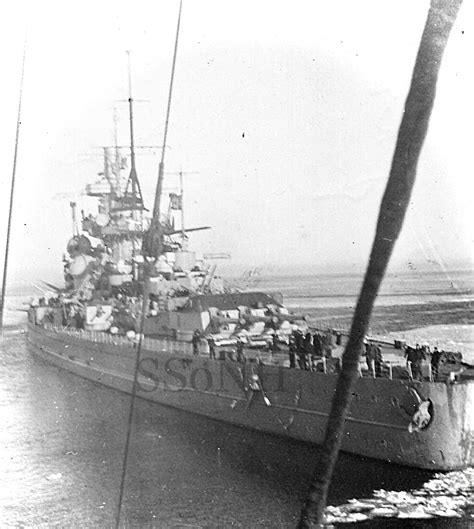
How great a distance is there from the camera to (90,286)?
187cm

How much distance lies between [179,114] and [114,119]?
0.19m

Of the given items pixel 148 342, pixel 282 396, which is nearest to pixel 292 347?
pixel 282 396

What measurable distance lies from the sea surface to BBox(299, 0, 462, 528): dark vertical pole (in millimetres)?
37

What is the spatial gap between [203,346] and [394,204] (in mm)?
673

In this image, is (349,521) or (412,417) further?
(412,417)

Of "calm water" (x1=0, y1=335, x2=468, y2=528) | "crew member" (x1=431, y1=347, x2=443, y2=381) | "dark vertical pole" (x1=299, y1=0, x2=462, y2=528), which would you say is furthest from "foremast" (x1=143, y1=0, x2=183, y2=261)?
"crew member" (x1=431, y1=347, x2=443, y2=381)

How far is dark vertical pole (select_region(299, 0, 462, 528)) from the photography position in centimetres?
166

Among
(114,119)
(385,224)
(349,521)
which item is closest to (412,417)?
(349,521)

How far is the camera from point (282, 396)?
1.80 meters

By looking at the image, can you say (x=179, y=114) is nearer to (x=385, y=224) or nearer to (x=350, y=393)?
(x=385, y=224)

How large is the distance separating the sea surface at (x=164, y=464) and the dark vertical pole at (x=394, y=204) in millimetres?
37

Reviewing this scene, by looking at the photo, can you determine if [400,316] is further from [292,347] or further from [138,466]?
[138,466]

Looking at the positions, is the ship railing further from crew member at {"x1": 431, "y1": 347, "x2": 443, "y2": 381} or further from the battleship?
crew member at {"x1": 431, "y1": 347, "x2": 443, "y2": 381}

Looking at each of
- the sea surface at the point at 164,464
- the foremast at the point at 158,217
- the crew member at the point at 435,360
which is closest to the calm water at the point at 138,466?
the sea surface at the point at 164,464
